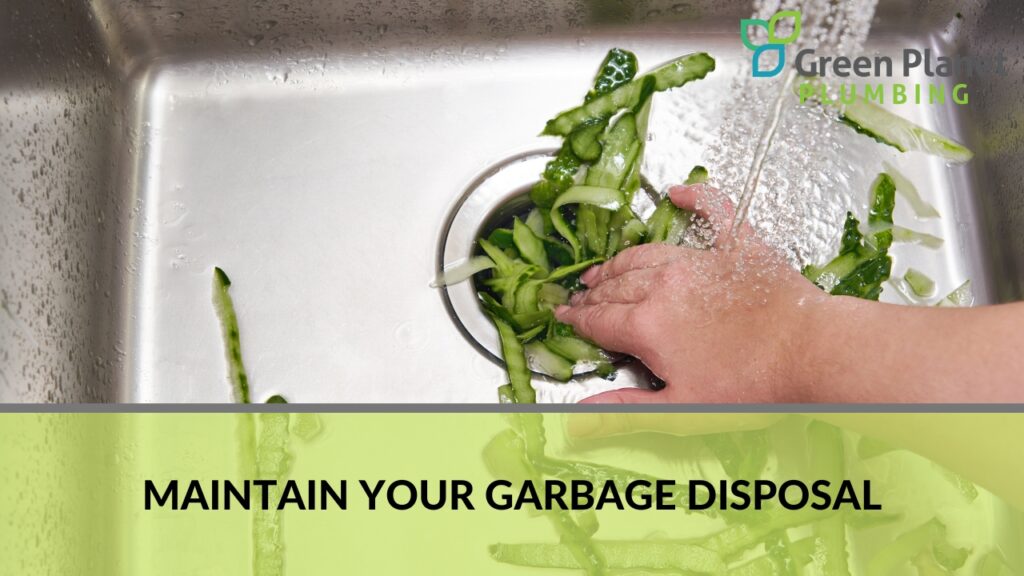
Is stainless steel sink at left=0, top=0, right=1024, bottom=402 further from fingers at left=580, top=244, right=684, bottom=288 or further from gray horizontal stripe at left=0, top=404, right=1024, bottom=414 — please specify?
fingers at left=580, top=244, right=684, bottom=288

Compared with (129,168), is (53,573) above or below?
below

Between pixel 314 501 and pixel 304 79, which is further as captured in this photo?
pixel 304 79

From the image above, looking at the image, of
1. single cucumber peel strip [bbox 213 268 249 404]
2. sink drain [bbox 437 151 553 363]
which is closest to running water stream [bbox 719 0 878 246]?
sink drain [bbox 437 151 553 363]

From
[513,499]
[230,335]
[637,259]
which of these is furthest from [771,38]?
[230,335]

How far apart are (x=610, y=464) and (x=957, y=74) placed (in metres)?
0.62

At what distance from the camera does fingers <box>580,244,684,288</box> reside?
0.96m

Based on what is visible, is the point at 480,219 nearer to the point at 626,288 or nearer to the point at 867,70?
the point at 626,288

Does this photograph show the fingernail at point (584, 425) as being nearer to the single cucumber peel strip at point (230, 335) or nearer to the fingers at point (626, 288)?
the fingers at point (626, 288)

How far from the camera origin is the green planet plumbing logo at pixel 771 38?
1.05m

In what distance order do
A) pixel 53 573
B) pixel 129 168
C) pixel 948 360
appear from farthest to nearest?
pixel 129 168, pixel 53 573, pixel 948 360

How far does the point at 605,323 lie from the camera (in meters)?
0.95

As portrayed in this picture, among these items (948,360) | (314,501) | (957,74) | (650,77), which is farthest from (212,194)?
(957,74)

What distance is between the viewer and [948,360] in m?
0.73

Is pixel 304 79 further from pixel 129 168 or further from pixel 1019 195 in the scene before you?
pixel 1019 195
